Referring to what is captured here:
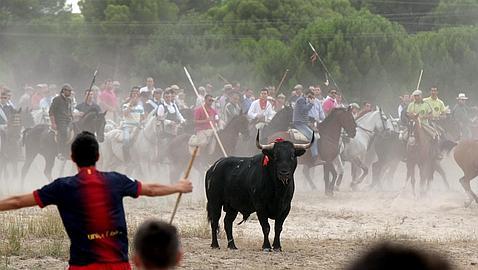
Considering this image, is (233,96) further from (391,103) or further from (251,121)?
(391,103)

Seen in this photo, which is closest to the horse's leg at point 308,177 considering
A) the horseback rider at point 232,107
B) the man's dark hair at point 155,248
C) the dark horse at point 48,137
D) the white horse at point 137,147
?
the horseback rider at point 232,107

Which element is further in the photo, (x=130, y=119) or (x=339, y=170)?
(x=130, y=119)

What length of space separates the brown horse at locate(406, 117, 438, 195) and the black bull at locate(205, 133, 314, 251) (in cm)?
1181

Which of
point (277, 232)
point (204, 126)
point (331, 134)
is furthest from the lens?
point (204, 126)

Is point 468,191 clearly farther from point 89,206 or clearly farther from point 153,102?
point 89,206

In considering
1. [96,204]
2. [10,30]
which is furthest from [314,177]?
[10,30]

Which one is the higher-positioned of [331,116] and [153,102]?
[153,102]

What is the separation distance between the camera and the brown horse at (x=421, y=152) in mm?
26438

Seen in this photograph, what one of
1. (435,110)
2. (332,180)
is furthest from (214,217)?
(435,110)

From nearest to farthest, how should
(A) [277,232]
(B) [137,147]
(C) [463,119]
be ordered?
(A) [277,232] < (B) [137,147] < (C) [463,119]

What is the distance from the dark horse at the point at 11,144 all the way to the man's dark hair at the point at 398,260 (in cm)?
2513

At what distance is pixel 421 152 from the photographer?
2652 cm

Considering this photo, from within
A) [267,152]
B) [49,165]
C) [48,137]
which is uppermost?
[267,152]

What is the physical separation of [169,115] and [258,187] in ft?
48.6
